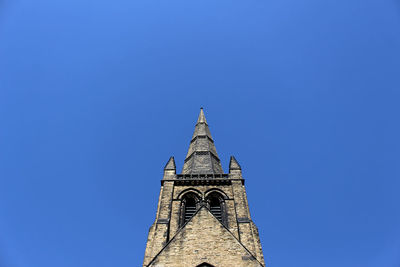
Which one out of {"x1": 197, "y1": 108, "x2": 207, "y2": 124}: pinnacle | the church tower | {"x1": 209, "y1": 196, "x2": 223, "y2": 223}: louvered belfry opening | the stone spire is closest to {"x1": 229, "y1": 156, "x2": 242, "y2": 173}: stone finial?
the church tower

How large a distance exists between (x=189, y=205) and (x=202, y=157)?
22.0ft

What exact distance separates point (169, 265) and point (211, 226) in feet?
7.01

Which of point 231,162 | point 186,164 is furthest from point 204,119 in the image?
point 231,162

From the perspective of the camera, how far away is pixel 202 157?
2500cm

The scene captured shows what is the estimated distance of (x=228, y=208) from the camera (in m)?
17.7

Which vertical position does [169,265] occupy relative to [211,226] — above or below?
below

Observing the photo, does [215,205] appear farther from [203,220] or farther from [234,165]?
[203,220]

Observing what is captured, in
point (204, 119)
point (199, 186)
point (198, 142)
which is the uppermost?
point (204, 119)

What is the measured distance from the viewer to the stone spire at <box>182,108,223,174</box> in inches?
910

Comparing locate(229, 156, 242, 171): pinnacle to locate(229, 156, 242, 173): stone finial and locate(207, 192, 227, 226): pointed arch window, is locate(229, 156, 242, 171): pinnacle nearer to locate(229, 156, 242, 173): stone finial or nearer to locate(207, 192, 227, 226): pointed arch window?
locate(229, 156, 242, 173): stone finial

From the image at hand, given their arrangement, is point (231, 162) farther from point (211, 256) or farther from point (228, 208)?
point (211, 256)

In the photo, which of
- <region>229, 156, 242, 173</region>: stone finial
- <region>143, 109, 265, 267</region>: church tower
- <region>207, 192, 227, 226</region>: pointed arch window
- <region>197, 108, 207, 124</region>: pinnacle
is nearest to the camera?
<region>143, 109, 265, 267</region>: church tower

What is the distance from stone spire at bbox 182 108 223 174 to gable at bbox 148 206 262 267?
1074cm

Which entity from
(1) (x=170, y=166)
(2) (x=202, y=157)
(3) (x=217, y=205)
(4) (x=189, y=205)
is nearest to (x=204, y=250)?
(3) (x=217, y=205)
